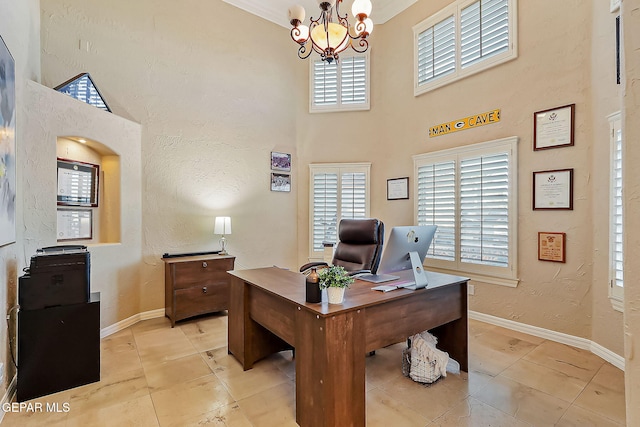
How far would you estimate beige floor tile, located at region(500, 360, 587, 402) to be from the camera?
2.29 meters

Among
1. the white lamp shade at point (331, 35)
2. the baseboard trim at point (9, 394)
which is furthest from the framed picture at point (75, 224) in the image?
the white lamp shade at point (331, 35)

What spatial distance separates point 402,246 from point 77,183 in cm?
343

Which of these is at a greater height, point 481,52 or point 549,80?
point 481,52

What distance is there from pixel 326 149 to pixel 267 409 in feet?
13.0

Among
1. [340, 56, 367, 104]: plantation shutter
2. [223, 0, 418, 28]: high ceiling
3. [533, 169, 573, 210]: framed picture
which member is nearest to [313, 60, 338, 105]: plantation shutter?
[340, 56, 367, 104]: plantation shutter

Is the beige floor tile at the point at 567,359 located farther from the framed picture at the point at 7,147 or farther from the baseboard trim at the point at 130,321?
the framed picture at the point at 7,147

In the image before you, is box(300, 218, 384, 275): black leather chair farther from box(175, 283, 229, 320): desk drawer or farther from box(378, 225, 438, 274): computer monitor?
box(175, 283, 229, 320): desk drawer

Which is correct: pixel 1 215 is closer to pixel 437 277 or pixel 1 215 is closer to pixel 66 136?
pixel 66 136

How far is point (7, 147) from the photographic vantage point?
81.4 inches

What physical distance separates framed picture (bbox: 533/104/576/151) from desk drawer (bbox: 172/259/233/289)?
3.93 m

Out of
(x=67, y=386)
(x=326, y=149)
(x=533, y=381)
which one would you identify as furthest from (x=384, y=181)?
(x=67, y=386)

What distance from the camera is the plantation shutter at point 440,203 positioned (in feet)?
13.3

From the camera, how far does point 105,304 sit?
11.0 feet

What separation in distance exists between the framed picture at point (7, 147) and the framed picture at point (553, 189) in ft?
15.2
